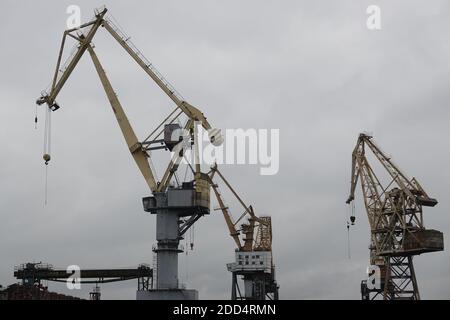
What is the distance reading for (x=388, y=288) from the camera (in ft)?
335

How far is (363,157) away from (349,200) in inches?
299

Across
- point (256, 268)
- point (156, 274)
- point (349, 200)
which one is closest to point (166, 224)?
point (156, 274)

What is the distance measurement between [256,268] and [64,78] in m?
58.1
